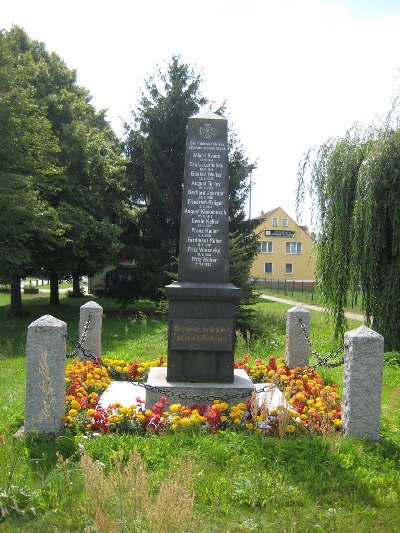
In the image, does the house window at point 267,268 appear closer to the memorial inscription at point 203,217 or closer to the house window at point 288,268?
the house window at point 288,268

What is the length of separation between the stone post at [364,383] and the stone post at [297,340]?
2.93 m

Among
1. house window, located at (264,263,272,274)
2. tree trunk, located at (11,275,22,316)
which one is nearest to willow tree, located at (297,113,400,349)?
tree trunk, located at (11,275,22,316)

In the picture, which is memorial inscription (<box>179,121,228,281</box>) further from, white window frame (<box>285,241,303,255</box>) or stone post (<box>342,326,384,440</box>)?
white window frame (<box>285,241,303,255</box>)

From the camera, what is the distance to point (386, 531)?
3.75 meters

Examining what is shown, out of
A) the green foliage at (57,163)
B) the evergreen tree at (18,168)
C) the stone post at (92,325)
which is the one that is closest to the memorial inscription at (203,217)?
the stone post at (92,325)

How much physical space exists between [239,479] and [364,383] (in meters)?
1.76

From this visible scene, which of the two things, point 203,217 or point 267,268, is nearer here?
point 203,217

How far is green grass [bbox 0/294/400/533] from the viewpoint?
12.3ft

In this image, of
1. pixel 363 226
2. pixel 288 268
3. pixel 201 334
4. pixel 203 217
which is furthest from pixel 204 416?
pixel 288 268

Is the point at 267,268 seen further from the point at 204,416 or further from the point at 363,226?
the point at 204,416

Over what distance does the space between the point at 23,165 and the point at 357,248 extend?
32.6 ft

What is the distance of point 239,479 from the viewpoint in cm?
439

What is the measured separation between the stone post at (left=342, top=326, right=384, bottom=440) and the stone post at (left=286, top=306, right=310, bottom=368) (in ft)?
9.60

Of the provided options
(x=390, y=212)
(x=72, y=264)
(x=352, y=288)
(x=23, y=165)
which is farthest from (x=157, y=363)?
(x=72, y=264)
